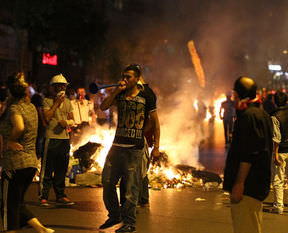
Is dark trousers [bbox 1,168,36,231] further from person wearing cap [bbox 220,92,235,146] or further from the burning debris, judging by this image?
person wearing cap [bbox 220,92,235,146]

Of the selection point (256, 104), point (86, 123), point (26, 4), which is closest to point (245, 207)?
point (256, 104)

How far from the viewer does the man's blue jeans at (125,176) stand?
478 centimetres

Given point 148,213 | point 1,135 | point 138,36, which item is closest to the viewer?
point 1,135

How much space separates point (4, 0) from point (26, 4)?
1.04 m

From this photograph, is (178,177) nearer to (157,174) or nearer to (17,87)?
(157,174)

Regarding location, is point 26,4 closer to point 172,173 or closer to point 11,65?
point 11,65

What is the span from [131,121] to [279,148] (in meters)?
2.24

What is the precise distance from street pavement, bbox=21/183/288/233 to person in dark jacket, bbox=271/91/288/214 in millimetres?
230

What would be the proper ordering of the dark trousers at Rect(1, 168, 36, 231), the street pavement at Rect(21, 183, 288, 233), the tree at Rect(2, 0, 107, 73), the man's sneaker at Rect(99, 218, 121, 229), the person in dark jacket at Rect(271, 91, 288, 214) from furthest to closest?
the tree at Rect(2, 0, 107, 73) < the person in dark jacket at Rect(271, 91, 288, 214) < the street pavement at Rect(21, 183, 288, 233) < the man's sneaker at Rect(99, 218, 121, 229) < the dark trousers at Rect(1, 168, 36, 231)

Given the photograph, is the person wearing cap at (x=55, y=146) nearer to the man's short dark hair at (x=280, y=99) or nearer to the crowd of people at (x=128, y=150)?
the crowd of people at (x=128, y=150)

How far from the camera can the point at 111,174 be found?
486 centimetres

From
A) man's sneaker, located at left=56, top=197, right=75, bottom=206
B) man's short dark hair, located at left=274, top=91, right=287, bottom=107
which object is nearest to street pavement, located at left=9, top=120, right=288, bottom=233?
man's sneaker, located at left=56, top=197, right=75, bottom=206

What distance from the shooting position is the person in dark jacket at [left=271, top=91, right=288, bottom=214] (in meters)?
5.91

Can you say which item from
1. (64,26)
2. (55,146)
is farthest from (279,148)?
(64,26)
